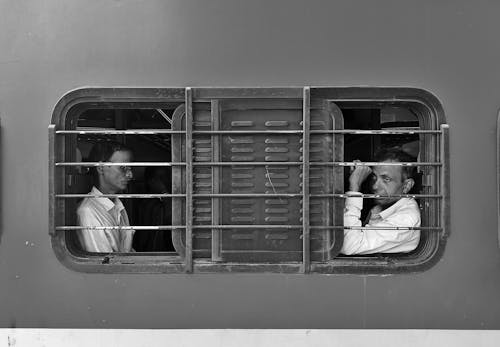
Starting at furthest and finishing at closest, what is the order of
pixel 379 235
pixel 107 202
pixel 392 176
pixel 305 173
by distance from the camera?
pixel 107 202 → pixel 392 176 → pixel 379 235 → pixel 305 173

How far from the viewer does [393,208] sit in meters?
2.88

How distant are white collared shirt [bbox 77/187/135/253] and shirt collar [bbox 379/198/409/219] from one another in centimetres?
113

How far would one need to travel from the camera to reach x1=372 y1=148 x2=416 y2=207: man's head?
113 inches

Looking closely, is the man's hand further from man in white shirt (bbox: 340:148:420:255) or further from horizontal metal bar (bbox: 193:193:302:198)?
horizontal metal bar (bbox: 193:193:302:198)

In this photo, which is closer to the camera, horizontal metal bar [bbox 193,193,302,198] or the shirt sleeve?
horizontal metal bar [bbox 193,193,302,198]

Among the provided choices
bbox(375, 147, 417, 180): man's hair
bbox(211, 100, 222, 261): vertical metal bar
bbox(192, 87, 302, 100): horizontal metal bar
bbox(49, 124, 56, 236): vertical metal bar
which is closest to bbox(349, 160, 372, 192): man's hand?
bbox(375, 147, 417, 180): man's hair

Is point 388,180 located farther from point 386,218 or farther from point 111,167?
point 111,167

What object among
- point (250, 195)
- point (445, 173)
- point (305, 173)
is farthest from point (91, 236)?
point (445, 173)

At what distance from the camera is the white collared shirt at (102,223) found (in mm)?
2836

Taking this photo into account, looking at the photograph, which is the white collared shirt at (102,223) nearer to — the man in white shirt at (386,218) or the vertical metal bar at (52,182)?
the vertical metal bar at (52,182)

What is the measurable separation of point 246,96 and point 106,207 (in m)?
0.84

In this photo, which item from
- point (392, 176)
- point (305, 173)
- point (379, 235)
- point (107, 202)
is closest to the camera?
point (305, 173)

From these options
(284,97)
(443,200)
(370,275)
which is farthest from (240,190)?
(443,200)
